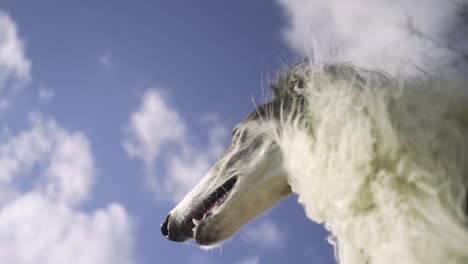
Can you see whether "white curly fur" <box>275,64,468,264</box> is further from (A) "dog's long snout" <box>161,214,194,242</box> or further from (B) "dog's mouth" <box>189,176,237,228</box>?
(A) "dog's long snout" <box>161,214,194,242</box>

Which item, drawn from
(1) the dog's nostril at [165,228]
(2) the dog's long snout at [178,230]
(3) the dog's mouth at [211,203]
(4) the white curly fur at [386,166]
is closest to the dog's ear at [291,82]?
(4) the white curly fur at [386,166]

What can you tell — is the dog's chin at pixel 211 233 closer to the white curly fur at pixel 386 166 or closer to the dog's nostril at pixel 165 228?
the dog's nostril at pixel 165 228

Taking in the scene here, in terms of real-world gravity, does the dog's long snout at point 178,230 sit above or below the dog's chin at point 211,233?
above

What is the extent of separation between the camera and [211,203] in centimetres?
313

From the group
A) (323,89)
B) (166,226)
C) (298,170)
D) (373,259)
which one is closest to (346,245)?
(373,259)

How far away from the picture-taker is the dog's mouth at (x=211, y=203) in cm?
307

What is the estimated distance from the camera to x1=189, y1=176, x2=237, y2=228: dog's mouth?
10.1ft

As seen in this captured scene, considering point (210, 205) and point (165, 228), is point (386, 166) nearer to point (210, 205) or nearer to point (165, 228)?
point (210, 205)

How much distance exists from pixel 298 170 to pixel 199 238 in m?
1.03

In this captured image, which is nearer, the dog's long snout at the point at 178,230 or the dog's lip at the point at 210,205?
the dog's lip at the point at 210,205

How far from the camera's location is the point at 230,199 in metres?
2.99

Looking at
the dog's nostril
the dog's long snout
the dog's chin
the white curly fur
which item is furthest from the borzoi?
the dog's nostril

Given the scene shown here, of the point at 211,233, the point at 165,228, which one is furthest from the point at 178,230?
the point at 211,233

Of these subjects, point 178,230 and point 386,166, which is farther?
point 178,230
